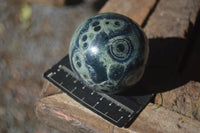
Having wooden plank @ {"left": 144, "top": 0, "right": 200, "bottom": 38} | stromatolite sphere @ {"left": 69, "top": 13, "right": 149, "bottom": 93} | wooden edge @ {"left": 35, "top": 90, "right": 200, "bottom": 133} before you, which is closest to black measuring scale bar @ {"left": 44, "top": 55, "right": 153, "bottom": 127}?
wooden edge @ {"left": 35, "top": 90, "right": 200, "bottom": 133}

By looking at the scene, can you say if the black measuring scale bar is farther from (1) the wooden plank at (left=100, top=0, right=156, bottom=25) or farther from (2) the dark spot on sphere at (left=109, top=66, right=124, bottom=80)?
(1) the wooden plank at (left=100, top=0, right=156, bottom=25)

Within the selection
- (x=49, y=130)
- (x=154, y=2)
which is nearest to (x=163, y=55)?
A: (x=154, y=2)

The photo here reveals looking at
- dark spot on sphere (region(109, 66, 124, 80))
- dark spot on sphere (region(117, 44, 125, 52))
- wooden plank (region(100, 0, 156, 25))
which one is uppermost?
dark spot on sphere (region(117, 44, 125, 52))

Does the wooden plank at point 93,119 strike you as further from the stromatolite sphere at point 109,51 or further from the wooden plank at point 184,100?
the stromatolite sphere at point 109,51

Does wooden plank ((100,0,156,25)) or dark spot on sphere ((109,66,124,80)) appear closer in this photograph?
dark spot on sphere ((109,66,124,80))

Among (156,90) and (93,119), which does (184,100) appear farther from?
(93,119)

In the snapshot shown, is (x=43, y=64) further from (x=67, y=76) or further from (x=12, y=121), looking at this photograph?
(x=67, y=76)
